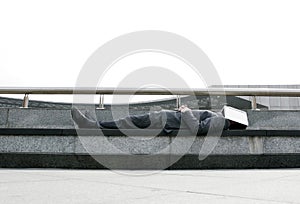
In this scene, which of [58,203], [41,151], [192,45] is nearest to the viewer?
[58,203]

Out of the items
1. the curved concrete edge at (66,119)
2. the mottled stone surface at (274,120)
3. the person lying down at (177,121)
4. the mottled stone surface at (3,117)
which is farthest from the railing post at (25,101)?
the mottled stone surface at (274,120)

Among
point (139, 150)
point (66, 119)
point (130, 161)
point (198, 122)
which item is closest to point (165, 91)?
point (198, 122)

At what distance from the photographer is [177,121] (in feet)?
11.1

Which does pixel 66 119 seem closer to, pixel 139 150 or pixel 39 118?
pixel 39 118

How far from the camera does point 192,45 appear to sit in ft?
13.9

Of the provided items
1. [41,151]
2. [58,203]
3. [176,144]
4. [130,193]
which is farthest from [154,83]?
[58,203]

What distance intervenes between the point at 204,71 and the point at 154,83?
30.5 inches

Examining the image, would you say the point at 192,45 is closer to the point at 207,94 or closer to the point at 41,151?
the point at 207,94

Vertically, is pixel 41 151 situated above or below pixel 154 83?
below

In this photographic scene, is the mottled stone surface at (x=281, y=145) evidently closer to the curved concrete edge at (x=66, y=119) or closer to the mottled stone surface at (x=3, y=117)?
the curved concrete edge at (x=66, y=119)

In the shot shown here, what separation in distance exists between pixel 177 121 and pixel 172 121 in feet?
0.22

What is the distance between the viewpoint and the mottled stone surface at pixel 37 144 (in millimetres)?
3199

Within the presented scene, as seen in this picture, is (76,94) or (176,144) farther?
(76,94)

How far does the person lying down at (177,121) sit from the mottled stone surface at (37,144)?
281 millimetres
